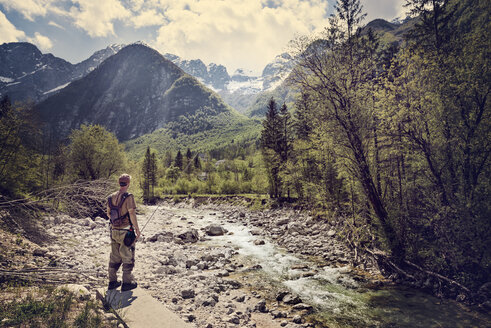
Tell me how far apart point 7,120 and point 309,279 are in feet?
58.3

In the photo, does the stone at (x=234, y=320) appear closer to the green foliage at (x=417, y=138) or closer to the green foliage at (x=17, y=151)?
the green foliage at (x=417, y=138)

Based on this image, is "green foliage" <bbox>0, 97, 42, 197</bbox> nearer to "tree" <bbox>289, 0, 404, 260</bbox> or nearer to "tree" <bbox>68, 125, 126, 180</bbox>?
"tree" <bbox>68, 125, 126, 180</bbox>

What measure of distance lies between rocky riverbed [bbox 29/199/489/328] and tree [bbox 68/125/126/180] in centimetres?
1067

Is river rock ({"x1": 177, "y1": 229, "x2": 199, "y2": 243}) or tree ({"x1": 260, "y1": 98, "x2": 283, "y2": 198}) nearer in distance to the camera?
river rock ({"x1": 177, "y1": 229, "x2": 199, "y2": 243})

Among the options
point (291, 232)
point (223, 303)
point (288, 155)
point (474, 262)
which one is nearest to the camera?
point (223, 303)

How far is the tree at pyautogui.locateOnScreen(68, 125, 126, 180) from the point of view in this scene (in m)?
26.1

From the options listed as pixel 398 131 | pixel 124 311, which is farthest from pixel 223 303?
pixel 398 131

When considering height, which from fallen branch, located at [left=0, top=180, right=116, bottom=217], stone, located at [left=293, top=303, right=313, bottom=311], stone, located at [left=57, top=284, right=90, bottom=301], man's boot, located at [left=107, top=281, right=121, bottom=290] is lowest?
stone, located at [left=293, top=303, right=313, bottom=311]

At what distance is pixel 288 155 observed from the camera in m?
35.4

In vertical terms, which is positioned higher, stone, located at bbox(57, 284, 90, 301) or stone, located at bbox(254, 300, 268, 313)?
stone, located at bbox(57, 284, 90, 301)

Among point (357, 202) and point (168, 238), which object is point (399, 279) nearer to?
point (357, 202)

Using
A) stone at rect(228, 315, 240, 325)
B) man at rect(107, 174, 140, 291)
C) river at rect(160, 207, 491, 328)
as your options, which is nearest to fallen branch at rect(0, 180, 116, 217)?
man at rect(107, 174, 140, 291)

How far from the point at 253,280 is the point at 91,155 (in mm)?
24429

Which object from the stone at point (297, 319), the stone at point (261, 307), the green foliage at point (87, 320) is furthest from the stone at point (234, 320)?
the green foliage at point (87, 320)
